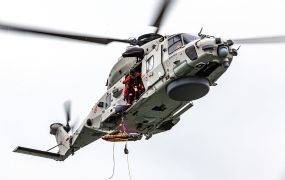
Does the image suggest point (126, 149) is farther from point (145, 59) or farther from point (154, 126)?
point (145, 59)

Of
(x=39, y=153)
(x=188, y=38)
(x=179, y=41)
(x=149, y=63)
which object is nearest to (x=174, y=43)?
(x=179, y=41)

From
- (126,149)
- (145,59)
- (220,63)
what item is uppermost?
(145,59)

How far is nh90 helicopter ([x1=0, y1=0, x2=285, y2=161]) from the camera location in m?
20.0

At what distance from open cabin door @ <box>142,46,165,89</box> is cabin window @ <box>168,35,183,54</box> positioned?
496mm

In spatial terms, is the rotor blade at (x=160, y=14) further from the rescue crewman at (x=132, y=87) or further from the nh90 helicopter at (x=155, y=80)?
the rescue crewman at (x=132, y=87)

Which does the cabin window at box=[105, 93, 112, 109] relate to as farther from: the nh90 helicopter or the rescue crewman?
the rescue crewman

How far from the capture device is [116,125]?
23.7 metres

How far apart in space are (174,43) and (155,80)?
5.39ft

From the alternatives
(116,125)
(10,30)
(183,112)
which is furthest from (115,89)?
(10,30)

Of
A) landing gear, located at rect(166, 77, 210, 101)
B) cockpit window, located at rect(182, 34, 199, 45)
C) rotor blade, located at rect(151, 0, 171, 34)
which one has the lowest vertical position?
landing gear, located at rect(166, 77, 210, 101)

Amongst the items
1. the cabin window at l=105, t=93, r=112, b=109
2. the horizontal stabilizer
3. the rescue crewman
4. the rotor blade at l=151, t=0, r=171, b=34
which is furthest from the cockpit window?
the horizontal stabilizer

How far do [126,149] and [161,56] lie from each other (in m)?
4.94

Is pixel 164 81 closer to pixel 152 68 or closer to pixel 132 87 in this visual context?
pixel 152 68

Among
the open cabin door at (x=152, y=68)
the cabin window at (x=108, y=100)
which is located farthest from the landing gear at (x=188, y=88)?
the cabin window at (x=108, y=100)
